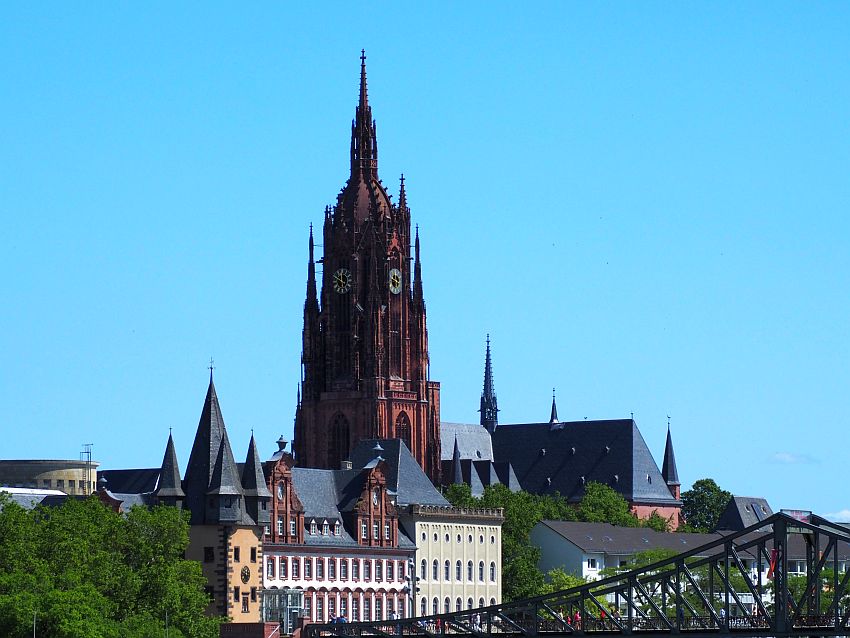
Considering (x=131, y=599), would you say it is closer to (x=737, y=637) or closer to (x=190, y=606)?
(x=190, y=606)

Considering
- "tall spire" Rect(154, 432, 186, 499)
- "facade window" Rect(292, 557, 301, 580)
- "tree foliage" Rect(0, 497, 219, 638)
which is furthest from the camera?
"facade window" Rect(292, 557, 301, 580)

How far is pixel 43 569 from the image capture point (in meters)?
152

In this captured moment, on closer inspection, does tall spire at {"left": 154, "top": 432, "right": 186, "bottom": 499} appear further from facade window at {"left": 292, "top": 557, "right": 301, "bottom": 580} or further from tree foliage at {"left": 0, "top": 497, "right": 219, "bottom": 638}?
facade window at {"left": 292, "top": 557, "right": 301, "bottom": 580}

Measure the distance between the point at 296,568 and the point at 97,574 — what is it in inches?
1613

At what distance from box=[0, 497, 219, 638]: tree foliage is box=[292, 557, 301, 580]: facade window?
22079 millimetres

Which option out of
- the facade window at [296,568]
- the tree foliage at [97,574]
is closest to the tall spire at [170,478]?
the tree foliage at [97,574]

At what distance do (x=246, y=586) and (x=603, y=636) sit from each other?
44.5 meters

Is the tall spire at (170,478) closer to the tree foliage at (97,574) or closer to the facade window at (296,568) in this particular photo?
the tree foliage at (97,574)

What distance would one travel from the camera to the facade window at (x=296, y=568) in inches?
7712

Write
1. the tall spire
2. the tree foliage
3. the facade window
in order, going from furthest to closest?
the facade window < the tall spire < the tree foliage

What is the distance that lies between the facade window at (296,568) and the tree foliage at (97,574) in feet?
72.4

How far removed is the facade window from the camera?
7712 inches

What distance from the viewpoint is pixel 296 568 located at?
196 meters

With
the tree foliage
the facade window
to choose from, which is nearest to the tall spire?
the tree foliage
